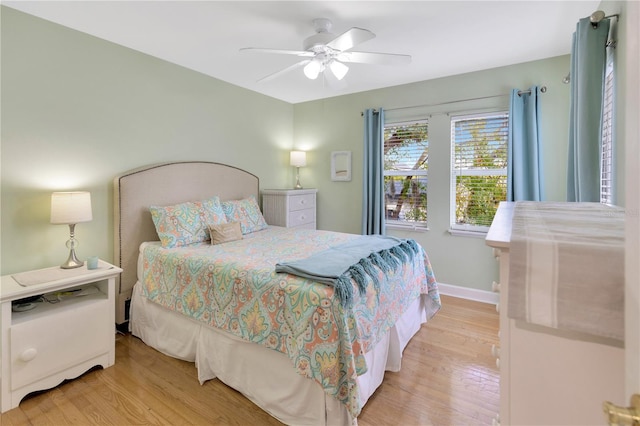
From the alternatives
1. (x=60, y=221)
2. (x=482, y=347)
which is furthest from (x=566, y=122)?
(x=60, y=221)

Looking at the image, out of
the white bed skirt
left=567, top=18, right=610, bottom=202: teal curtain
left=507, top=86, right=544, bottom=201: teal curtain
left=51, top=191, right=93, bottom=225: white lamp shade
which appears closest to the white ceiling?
left=507, top=86, right=544, bottom=201: teal curtain

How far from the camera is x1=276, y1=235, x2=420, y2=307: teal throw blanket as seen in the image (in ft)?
5.29

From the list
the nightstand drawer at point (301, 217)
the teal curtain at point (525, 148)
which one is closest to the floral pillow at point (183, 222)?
the nightstand drawer at point (301, 217)

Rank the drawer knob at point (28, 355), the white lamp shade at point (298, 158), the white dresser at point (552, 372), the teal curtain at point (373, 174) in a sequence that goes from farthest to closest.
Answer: the white lamp shade at point (298, 158), the teal curtain at point (373, 174), the drawer knob at point (28, 355), the white dresser at point (552, 372)

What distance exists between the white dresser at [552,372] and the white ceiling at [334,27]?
203 cm

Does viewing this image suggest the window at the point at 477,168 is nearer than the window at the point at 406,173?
Yes

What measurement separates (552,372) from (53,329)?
2593 mm

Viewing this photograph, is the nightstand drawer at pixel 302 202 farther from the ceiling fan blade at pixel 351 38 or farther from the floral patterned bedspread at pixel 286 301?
the ceiling fan blade at pixel 351 38

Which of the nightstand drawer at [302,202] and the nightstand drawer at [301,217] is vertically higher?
the nightstand drawer at [302,202]

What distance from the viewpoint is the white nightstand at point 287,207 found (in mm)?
3904

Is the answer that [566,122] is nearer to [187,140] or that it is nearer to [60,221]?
[187,140]

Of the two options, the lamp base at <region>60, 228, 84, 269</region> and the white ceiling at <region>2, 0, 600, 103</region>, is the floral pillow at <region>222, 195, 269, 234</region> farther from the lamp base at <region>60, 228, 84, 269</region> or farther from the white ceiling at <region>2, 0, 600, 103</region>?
the white ceiling at <region>2, 0, 600, 103</region>

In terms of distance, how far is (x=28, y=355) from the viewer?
1831 millimetres

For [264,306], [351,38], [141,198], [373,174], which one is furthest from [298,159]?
[264,306]
